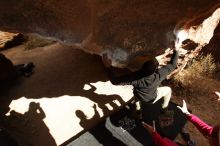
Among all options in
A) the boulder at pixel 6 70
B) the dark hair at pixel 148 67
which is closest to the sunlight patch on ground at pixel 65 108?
the boulder at pixel 6 70

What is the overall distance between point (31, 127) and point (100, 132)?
1.25 meters

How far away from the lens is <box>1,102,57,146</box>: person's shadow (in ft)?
17.9

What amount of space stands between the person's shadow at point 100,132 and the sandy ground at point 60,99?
2 cm

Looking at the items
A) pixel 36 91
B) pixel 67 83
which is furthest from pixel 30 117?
pixel 67 83

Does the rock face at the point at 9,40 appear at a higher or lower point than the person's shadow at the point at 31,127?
higher

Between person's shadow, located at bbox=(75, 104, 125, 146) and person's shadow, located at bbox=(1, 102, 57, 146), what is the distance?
2.11 ft

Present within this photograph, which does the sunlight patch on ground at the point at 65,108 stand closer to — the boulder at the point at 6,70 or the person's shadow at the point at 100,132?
the person's shadow at the point at 100,132

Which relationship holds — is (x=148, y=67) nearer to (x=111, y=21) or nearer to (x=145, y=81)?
(x=145, y=81)

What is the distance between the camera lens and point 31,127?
18.9ft

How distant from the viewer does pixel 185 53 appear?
6297 mm

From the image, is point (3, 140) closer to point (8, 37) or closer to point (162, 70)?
point (162, 70)

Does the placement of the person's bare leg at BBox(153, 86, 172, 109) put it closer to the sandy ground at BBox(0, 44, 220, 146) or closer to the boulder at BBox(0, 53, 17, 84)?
the sandy ground at BBox(0, 44, 220, 146)

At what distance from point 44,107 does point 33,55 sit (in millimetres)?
2492

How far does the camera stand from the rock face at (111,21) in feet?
9.40
